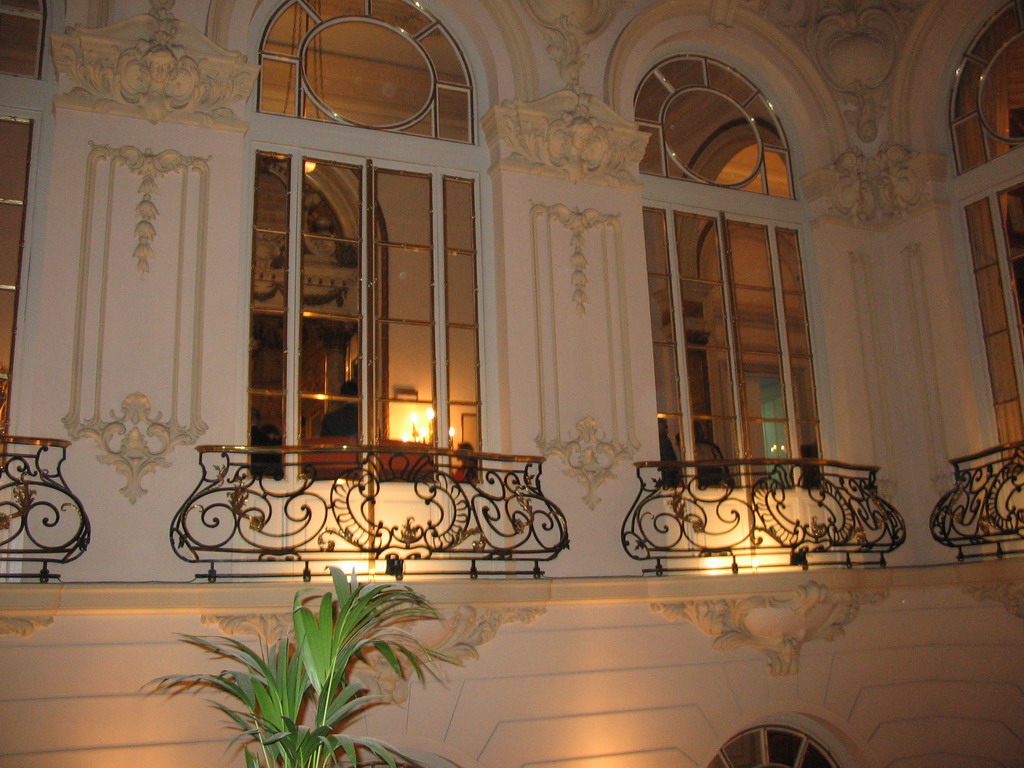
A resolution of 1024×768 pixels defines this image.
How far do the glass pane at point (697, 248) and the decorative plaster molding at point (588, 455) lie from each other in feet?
6.30

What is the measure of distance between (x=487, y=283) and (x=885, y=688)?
4.35 metres

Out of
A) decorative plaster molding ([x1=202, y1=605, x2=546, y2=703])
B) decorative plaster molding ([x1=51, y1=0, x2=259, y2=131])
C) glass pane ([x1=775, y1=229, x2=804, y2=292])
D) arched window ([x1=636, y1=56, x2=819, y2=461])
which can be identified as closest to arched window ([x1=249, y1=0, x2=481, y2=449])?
decorative plaster molding ([x1=51, y1=0, x2=259, y2=131])

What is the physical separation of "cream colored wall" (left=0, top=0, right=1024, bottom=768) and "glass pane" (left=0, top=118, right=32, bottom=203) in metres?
0.15

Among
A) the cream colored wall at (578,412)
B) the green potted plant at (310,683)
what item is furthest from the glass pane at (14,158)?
the green potted plant at (310,683)

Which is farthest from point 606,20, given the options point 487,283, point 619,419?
point 619,419

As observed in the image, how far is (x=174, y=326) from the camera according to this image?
6844mm

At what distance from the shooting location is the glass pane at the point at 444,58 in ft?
28.1

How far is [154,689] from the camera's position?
5773 millimetres

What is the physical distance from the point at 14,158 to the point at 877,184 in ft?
23.7

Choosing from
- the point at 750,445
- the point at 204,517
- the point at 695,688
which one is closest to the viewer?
the point at 204,517

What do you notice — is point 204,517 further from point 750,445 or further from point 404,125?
point 750,445

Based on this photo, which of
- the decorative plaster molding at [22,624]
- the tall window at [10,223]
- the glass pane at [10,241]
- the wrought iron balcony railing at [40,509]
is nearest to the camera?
the decorative plaster molding at [22,624]

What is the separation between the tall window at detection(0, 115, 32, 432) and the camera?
6699 millimetres

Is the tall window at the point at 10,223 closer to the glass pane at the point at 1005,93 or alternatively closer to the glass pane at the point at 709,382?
the glass pane at the point at 709,382
